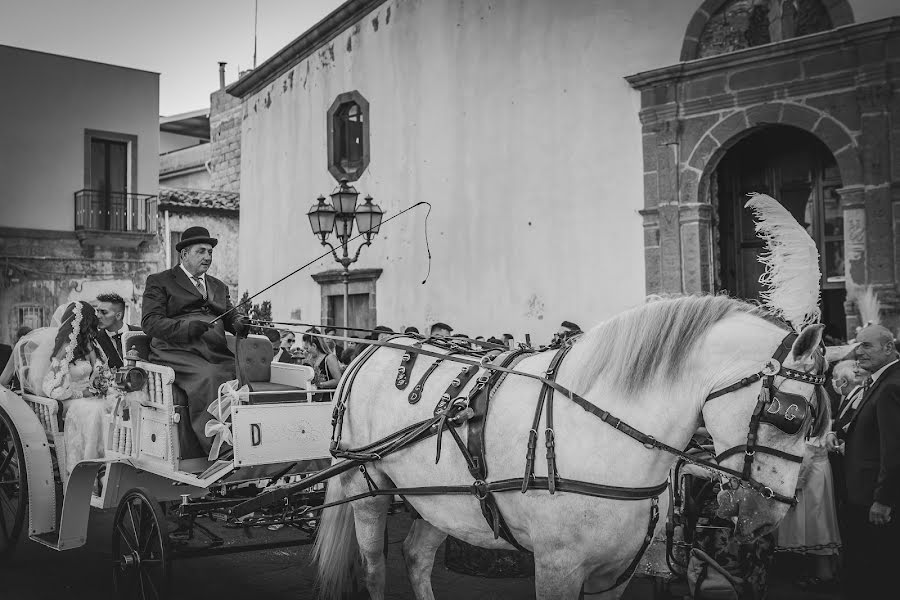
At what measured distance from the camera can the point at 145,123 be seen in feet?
66.4

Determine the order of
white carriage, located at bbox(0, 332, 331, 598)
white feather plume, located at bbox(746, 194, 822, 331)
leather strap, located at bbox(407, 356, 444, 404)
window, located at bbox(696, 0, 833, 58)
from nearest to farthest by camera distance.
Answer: white feather plume, located at bbox(746, 194, 822, 331) → leather strap, located at bbox(407, 356, 444, 404) → white carriage, located at bbox(0, 332, 331, 598) → window, located at bbox(696, 0, 833, 58)

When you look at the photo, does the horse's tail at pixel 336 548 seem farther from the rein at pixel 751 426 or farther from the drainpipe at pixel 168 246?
the drainpipe at pixel 168 246

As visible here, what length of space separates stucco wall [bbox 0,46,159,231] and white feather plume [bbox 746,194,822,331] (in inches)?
729

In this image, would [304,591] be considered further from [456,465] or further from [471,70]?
[471,70]

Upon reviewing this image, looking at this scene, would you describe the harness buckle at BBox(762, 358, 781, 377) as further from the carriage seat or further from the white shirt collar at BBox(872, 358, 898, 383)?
the carriage seat

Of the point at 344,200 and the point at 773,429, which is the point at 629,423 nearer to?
the point at 773,429

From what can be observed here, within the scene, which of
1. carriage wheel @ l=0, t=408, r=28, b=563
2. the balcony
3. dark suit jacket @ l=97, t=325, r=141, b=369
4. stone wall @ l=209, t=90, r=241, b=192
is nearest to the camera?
carriage wheel @ l=0, t=408, r=28, b=563

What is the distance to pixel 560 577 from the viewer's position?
3.18 metres

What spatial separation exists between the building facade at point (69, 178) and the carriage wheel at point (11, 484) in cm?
1301

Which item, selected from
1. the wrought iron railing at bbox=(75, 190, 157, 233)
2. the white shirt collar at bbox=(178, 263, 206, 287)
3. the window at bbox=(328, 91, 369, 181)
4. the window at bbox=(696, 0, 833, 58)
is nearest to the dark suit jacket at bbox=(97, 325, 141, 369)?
the white shirt collar at bbox=(178, 263, 206, 287)

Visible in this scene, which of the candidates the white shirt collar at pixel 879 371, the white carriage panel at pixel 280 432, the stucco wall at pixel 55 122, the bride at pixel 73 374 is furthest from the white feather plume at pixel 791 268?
the stucco wall at pixel 55 122

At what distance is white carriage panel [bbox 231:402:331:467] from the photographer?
4.43 metres

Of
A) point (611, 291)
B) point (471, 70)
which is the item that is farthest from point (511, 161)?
point (611, 291)

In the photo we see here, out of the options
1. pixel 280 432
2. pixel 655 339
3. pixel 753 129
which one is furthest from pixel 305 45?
pixel 655 339
